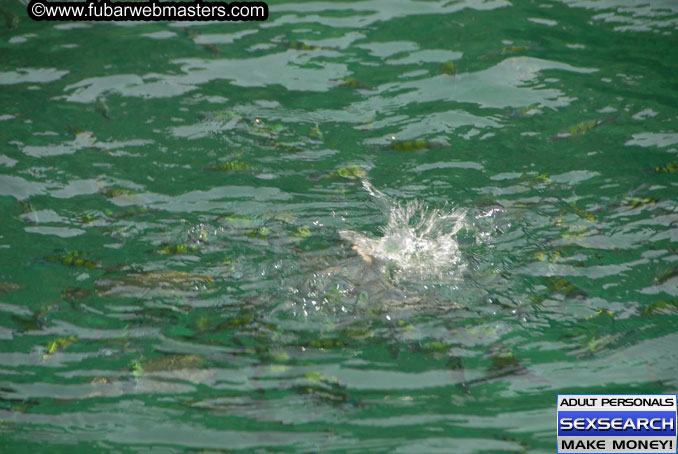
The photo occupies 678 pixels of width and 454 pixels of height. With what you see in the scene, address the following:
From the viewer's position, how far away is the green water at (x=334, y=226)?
3.33 metres

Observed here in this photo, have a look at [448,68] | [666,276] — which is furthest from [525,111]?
[666,276]

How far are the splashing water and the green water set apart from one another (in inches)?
0.8

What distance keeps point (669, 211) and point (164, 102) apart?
13.0 feet

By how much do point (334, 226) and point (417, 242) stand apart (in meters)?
0.56

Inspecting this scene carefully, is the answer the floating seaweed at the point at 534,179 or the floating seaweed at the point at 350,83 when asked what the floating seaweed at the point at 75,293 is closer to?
the floating seaweed at the point at 350,83

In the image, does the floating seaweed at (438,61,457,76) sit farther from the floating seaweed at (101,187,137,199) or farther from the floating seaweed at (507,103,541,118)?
the floating seaweed at (101,187,137,199)

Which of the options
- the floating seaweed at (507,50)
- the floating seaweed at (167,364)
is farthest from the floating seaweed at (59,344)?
the floating seaweed at (507,50)

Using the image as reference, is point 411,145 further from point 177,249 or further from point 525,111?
point 177,249

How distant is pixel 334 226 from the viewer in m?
4.40

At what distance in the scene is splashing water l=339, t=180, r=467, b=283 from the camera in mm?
4086

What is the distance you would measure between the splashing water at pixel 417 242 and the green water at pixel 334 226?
19mm

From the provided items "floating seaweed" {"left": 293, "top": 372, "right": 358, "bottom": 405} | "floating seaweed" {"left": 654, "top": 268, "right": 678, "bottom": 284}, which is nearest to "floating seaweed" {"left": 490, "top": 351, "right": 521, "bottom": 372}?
"floating seaweed" {"left": 293, "top": 372, "right": 358, "bottom": 405}

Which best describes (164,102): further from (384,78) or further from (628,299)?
(628,299)

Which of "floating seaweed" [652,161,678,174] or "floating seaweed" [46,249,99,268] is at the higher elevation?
"floating seaweed" [652,161,678,174]
